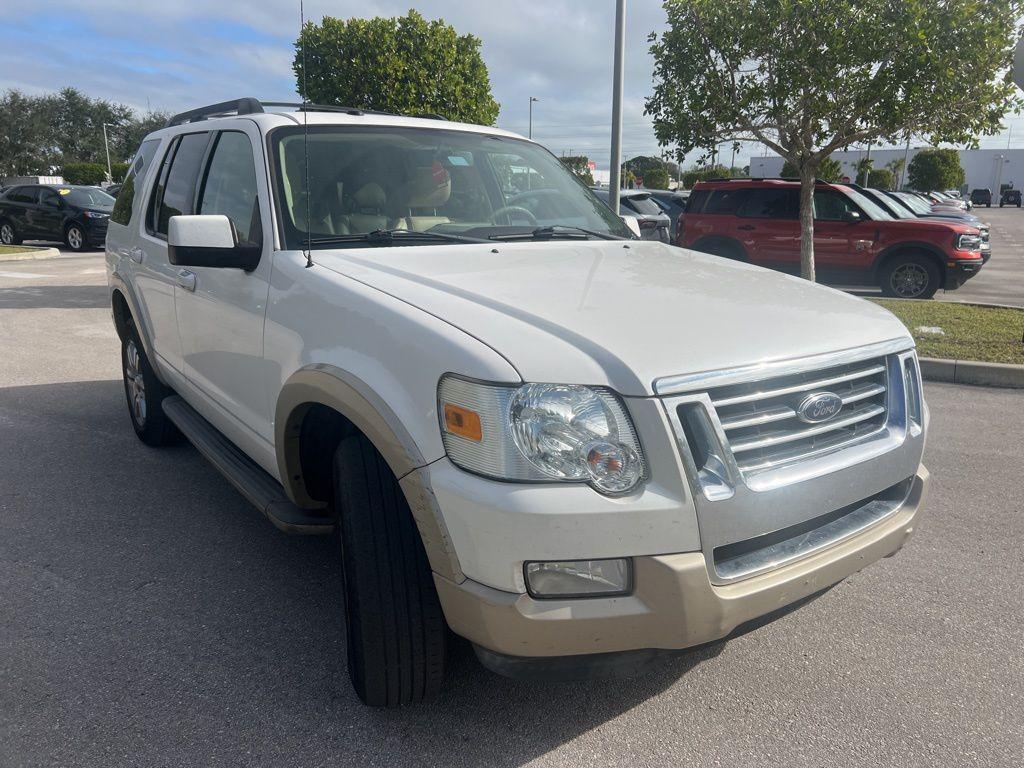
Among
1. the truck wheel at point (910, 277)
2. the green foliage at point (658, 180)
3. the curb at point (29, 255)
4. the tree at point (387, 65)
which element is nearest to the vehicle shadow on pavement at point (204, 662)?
the truck wheel at point (910, 277)

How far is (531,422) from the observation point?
6.43 ft

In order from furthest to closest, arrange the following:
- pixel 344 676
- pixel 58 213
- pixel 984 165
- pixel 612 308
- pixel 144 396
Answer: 1. pixel 984 165
2. pixel 58 213
3. pixel 144 396
4. pixel 344 676
5. pixel 612 308

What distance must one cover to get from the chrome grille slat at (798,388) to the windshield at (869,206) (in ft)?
37.0

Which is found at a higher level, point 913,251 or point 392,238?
point 392,238

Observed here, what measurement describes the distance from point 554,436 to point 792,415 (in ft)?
2.29

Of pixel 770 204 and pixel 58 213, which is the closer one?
pixel 770 204

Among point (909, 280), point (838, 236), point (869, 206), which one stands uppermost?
point (869, 206)

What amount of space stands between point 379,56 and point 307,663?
14.9m

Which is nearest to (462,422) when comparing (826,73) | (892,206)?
(826,73)

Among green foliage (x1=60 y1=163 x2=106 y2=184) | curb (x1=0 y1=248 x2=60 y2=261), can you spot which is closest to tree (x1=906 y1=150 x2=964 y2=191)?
green foliage (x1=60 y1=163 x2=106 y2=184)

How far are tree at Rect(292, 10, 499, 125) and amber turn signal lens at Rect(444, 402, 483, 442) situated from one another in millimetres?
14718

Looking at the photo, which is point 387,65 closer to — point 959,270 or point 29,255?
point 29,255

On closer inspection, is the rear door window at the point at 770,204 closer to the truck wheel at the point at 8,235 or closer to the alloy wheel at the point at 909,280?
the alloy wheel at the point at 909,280

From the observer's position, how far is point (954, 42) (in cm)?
984
